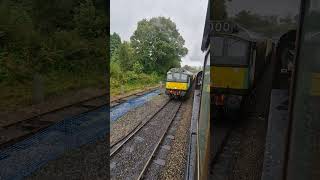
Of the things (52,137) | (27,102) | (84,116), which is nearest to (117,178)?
(52,137)

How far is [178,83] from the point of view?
20.6 metres

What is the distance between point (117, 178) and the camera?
7160 mm

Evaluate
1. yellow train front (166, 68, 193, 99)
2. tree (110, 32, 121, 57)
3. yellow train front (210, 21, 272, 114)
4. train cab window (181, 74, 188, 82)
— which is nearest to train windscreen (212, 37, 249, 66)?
yellow train front (210, 21, 272, 114)

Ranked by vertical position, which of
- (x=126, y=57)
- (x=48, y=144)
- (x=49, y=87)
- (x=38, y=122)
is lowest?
(x=48, y=144)

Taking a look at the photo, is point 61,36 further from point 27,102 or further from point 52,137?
point 52,137

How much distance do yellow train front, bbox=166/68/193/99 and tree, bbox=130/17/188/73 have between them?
17.9 ft

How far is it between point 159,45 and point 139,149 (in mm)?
19508

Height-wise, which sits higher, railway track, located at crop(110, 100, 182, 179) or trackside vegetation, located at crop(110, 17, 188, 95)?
trackside vegetation, located at crop(110, 17, 188, 95)

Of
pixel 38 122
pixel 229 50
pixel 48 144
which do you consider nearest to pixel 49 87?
pixel 38 122

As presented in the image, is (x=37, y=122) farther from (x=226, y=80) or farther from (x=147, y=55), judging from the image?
(x=147, y=55)

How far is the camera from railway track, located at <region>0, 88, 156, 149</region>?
323 inches

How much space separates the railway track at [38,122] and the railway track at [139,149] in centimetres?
233

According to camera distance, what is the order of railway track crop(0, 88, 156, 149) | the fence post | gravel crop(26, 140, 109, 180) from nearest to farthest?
gravel crop(26, 140, 109, 180), railway track crop(0, 88, 156, 149), the fence post

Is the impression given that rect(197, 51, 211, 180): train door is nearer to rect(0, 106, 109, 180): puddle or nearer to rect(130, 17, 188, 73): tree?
rect(0, 106, 109, 180): puddle
